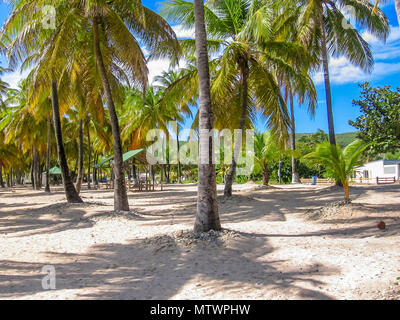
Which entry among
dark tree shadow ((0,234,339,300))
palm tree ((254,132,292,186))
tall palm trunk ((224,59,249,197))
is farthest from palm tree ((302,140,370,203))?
palm tree ((254,132,292,186))

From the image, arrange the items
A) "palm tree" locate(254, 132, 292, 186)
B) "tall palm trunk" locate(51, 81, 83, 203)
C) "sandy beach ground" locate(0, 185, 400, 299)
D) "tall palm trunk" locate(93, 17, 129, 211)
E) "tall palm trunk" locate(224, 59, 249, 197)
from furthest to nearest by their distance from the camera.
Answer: "palm tree" locate(254, 132, 292, 186), "tall palm trunk" locate(51, 81, 83, 203), "tall palm trunk" locate(224, 59, 249, 197), "tall palm trunk" locate(93, 17, 129, 211), "sandy beach ground" locate(0, 185, 400, 299)

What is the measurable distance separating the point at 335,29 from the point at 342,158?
8649 millimetres

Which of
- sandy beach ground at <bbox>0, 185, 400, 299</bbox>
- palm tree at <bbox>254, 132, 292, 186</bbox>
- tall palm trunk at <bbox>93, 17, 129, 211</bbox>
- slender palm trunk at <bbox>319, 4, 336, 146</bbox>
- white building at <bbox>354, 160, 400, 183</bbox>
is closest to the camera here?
sandy beach ground at <bbox>0, 185, 400, 299</bbox>

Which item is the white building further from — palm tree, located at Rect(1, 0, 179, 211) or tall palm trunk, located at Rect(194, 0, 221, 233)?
tall palm trunk, located at Rect(194, 0, 221, 233)

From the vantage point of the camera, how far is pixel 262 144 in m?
19.7

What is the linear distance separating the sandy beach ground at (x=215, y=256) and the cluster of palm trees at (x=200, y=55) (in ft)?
3.91

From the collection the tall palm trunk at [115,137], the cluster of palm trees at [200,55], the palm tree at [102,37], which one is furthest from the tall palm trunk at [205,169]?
Result: the tall palm trunk at [115,137]

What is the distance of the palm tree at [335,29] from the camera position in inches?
538

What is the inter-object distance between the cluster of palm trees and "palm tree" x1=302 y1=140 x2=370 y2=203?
8.89ft

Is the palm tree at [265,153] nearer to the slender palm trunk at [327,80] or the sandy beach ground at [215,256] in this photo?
the slender palm trunk at [327,80]

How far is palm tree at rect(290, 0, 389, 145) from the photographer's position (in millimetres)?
13672
